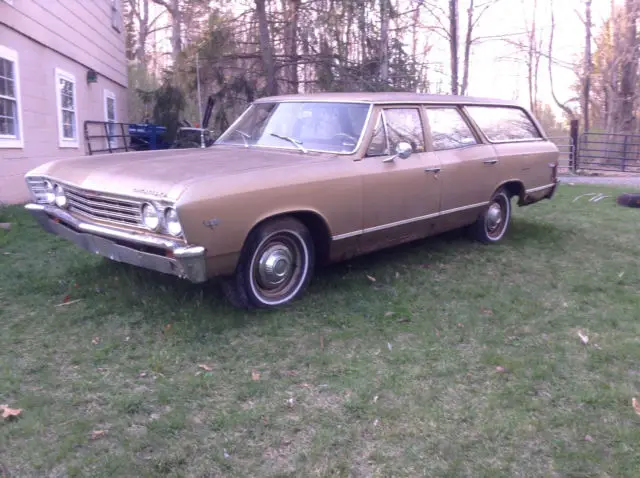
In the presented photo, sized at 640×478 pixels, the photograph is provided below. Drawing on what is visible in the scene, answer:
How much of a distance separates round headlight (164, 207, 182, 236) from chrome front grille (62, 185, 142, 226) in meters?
0.25

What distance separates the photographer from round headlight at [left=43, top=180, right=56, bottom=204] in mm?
4863

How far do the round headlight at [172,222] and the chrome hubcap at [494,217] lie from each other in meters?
4.08

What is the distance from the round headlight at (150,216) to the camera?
391 cm

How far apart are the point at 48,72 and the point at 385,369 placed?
9247 mm

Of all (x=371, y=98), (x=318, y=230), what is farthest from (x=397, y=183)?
(x=318, y=230)

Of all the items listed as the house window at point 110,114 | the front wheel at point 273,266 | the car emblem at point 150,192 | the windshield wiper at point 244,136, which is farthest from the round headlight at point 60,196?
the house window at point 110,114

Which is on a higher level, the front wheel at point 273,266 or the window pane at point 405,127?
the window pane at point 405,127

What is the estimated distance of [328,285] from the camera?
5191mm

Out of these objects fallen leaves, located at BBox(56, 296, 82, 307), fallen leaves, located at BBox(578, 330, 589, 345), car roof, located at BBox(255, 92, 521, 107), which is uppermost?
car roof, located at BBox(255, 92, 521, 107)

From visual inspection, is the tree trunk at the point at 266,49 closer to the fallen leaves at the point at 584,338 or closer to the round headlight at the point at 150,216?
the round headlight at the point at 150,216

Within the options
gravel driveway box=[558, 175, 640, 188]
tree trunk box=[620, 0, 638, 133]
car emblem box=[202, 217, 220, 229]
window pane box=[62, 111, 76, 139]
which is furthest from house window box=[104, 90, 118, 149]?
tree trunk box=[620, 0, 638, 133]

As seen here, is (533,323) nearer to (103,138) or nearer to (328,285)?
(328,285)

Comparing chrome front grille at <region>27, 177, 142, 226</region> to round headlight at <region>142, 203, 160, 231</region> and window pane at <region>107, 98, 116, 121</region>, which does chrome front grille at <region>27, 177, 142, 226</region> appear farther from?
window pane at <region>107, 98, 116, 121</region>

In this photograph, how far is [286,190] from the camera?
434cm
